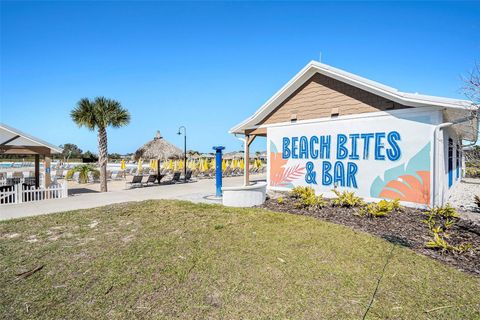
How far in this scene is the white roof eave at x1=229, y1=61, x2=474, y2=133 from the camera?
26.2 feet

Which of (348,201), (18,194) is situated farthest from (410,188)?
(18,194)

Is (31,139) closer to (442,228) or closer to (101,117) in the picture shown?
(101,117)

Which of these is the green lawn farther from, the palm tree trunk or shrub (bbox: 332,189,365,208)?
the palm tree trunk

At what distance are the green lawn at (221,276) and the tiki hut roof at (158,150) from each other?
2034 centimetres

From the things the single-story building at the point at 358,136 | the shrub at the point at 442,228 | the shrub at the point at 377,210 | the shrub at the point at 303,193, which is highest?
the single-story building at the point at 358,136

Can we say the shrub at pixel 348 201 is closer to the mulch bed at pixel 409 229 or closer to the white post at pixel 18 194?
the mulch bed at pixel 409 229

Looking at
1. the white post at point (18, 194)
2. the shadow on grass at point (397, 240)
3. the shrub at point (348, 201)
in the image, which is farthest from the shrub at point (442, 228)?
the white post at point (18, 194)

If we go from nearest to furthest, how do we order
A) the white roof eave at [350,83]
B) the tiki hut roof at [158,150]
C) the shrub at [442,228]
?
1. the shrub at [442,228]
2. the white roof eave at [350,83]
3. the tiki hut roof at [158,150]

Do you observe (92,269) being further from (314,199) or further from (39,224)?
(314,199)

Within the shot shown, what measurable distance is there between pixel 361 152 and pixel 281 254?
21.9ft

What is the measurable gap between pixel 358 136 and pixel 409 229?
4406mm

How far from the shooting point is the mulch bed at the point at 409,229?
480 cm

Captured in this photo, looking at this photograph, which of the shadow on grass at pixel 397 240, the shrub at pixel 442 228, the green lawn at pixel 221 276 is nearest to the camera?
the green lawn at pixel 221 276

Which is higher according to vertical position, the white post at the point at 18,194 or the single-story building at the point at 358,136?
the single-story building at the point at 358,136
